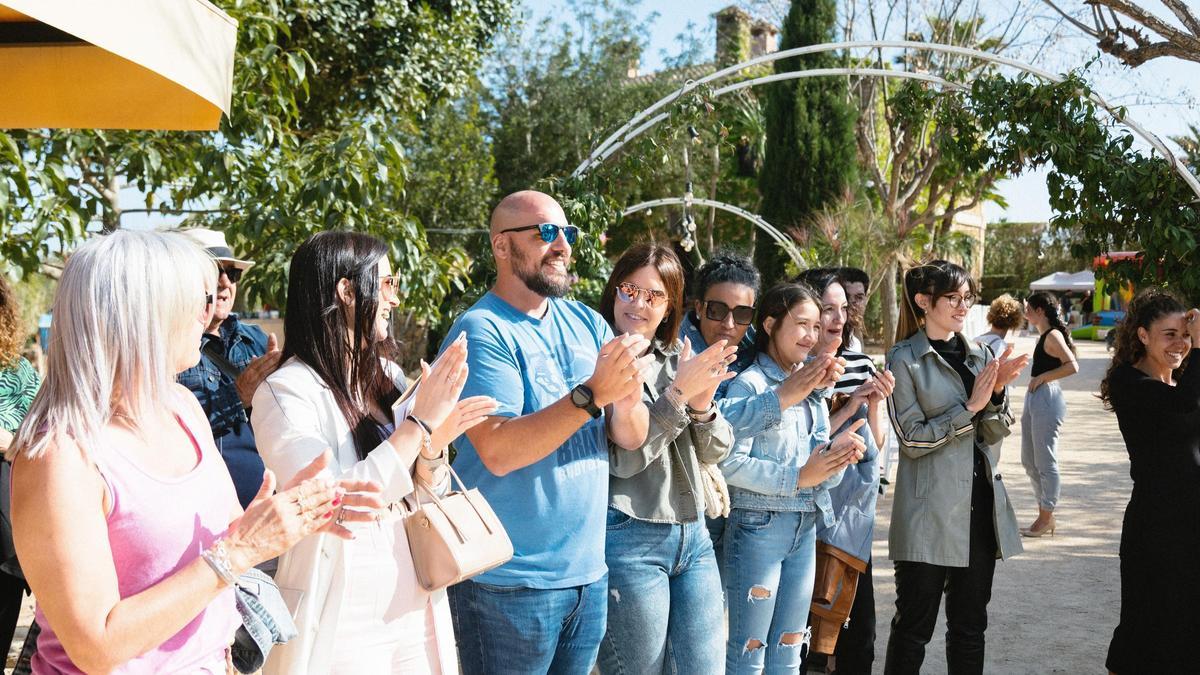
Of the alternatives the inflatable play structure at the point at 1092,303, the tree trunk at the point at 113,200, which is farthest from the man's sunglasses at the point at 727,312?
the inflatable play structure at the point at 1092,303

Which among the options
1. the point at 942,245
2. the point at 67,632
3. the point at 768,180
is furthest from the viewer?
the point at 942,245

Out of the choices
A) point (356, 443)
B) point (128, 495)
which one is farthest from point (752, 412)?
point (128, 495)

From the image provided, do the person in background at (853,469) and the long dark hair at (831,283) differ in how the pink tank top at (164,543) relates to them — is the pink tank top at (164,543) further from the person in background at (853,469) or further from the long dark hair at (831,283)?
the long dark hair at (831,283)

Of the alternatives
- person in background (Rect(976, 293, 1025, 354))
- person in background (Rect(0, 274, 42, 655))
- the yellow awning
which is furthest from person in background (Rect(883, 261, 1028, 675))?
person in background (Rect(976, 293, 1025, 354))

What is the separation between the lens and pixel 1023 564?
741 centimetres

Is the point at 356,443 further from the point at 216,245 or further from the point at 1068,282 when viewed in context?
the point at 1068,282

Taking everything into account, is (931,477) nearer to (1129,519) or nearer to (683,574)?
(1129,519)

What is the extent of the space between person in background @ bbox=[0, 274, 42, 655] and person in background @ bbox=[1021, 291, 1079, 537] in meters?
7.23

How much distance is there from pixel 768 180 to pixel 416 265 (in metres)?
20.0

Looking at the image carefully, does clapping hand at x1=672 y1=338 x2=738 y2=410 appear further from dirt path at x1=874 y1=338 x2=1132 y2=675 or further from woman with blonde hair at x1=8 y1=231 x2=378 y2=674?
dirt path at x1=874 y1=338 x2=1132 y2=675

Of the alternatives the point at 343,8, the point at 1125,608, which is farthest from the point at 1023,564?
the point at 343,8

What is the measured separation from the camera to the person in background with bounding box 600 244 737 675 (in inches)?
124

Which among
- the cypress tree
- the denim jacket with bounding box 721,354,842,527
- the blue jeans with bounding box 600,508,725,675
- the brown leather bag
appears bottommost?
the brown leather bag

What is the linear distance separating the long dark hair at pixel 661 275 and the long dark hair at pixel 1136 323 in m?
2.21
